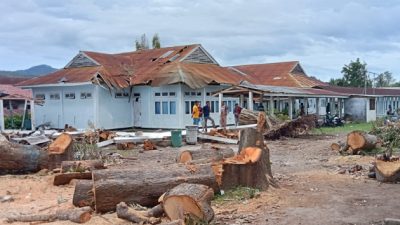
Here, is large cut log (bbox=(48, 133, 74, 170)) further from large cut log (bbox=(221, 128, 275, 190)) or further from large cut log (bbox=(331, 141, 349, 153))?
large cut log (bbox=(331, 141, 349, 153))

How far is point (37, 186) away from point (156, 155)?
6.54 metres

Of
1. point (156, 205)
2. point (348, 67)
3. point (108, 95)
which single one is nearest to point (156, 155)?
point (156, 205)

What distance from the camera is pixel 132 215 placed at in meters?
7.38

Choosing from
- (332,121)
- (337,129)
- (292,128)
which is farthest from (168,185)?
(332,121)

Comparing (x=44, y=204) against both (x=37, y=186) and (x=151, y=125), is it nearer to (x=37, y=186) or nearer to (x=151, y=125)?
(x=37, y=186)

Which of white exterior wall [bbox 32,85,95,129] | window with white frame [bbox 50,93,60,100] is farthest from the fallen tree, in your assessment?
window with white frame [bbox 50,93,60,100]

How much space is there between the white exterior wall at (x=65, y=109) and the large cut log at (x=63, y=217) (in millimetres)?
22345

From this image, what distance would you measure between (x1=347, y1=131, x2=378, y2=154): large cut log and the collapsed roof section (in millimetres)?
14435

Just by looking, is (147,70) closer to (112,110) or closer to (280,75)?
(112,110)

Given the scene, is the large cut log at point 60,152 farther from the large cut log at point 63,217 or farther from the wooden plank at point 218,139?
the wooden plank at point 218,139

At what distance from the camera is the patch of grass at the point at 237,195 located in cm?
869

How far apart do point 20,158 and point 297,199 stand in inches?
305

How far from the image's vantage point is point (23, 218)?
783 centimetres

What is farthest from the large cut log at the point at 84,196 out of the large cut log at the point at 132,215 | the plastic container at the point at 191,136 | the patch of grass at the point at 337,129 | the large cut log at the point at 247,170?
the patch of grass at the point at 337,129
